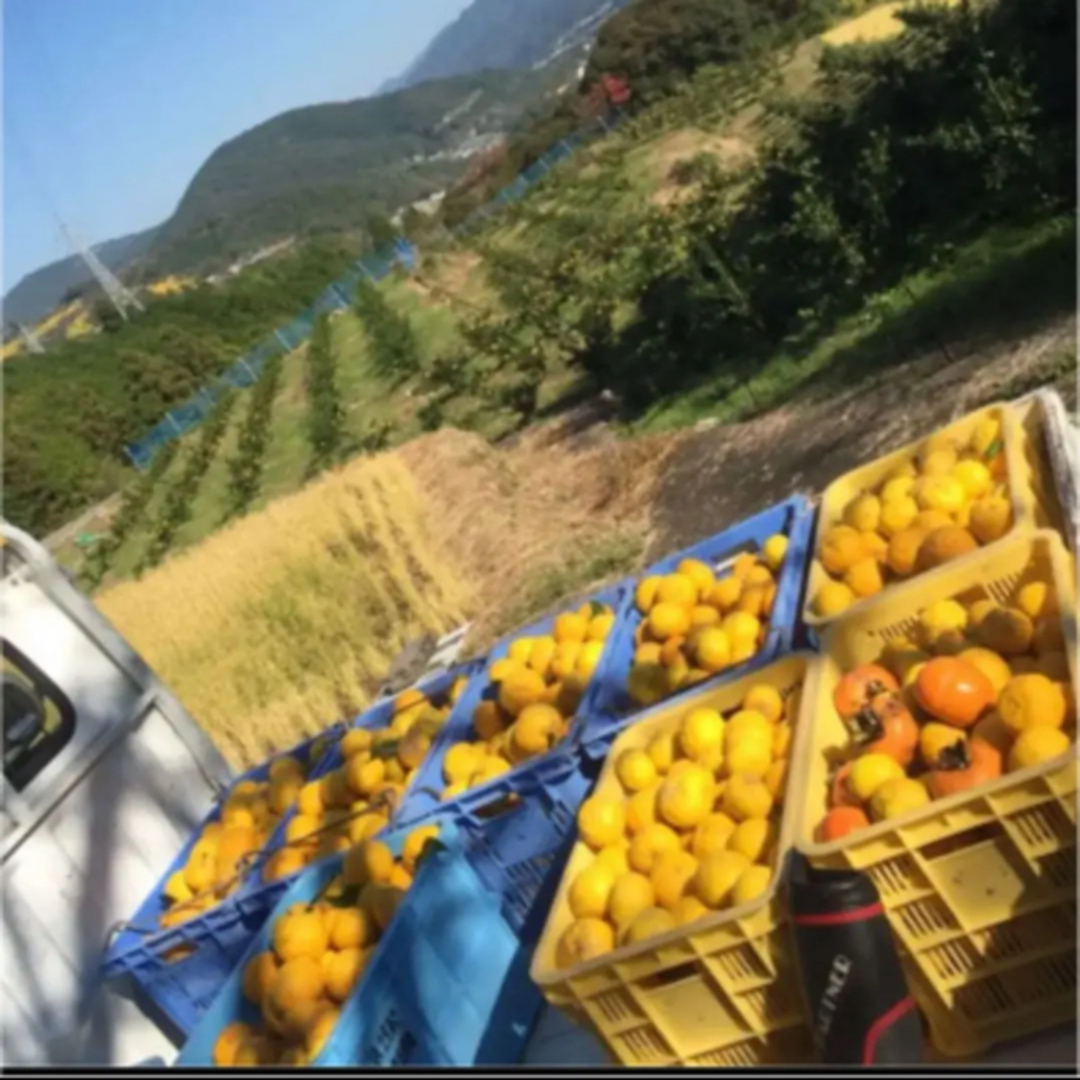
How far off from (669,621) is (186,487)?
26.4 meters

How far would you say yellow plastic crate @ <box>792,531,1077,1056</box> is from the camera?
218cm

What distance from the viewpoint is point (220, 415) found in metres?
37.9

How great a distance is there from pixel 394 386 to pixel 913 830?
23.0 meters

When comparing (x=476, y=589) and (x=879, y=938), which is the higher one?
(x=879, y=938)

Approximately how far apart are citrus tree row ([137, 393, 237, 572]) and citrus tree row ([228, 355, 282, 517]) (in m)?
1.03

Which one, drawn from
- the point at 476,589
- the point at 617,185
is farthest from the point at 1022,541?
the point at 617,185

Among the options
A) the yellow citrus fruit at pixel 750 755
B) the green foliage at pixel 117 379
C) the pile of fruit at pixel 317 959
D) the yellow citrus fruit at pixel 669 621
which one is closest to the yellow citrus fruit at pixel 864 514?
the yellow citrus fruit at pixel 669 621

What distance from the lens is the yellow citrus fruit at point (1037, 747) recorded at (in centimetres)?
224

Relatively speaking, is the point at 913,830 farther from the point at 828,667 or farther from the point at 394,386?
the point at 394,386

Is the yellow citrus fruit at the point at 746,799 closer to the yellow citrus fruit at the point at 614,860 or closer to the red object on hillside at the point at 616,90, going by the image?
the yellow citrus fruit at the point at 614,860

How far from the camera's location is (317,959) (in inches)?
127

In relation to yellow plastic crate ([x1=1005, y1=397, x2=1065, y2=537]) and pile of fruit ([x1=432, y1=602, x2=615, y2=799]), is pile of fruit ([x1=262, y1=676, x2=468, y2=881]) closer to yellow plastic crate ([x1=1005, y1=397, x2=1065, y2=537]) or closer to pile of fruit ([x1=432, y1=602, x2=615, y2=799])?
pile of fruit ([x1=432, y1=602, x2=615, y2=799])

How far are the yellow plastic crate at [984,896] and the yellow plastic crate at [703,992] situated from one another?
177 mm

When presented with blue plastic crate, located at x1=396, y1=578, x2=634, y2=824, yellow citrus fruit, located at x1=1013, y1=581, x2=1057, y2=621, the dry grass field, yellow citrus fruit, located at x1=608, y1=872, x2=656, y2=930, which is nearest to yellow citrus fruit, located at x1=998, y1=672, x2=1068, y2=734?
yellow citrus fruit, located at x1=1013, y1=581, x2=1057, y2=621
